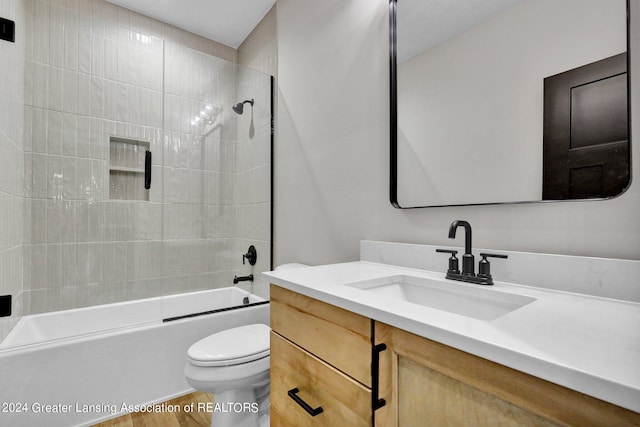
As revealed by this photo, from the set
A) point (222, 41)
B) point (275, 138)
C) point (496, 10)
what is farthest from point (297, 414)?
point (222, 41)

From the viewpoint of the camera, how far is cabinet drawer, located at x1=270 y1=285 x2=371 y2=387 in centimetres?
71

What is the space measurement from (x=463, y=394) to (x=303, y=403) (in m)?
0.47

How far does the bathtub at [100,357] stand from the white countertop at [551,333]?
1353mm

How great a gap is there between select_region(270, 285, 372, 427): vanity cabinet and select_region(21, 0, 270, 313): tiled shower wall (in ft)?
4.67

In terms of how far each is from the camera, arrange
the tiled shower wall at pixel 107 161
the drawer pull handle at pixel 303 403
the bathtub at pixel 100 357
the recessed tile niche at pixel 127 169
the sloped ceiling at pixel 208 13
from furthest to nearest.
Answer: the sloped ceiling at pixel 208 13 < the recessed tile niche at pixel 127 169 < the tiled shower wall at pixel 107 161 < the bathtub at pixel 100 357 < the drawer pull handle at pixel 303 403

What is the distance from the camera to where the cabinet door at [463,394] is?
16.4 inches

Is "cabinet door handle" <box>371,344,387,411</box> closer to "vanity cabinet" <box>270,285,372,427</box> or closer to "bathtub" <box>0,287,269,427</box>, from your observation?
"vanity cabinet" <box>270,285,372,427</box>

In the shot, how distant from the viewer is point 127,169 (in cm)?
217

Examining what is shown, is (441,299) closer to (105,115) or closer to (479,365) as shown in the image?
(479,365)

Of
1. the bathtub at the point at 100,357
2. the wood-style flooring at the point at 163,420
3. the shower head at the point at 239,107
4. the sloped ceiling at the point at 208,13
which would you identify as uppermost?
the sloped ceiling at the point at 208,13

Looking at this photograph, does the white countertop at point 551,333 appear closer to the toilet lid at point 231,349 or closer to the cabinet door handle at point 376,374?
the cabinet door handle at point 376,374

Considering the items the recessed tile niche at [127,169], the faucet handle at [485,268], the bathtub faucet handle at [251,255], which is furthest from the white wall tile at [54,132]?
the faucet handle at [485,268]

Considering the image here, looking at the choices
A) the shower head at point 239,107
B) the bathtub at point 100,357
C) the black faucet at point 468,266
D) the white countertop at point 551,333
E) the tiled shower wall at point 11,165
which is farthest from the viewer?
the shower head at point 239,107

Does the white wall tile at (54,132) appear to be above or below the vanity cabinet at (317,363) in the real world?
above
